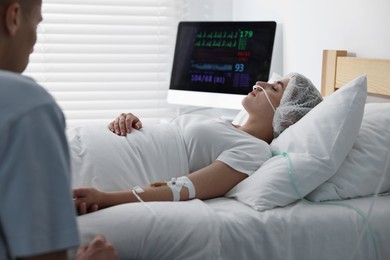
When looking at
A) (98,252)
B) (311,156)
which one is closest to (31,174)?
(98,252)

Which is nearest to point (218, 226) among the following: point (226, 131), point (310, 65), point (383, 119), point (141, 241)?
point (141, 241)

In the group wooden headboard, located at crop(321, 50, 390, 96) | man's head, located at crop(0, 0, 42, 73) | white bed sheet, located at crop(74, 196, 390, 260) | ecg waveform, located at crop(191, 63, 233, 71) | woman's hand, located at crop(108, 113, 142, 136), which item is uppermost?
man's head, located at crop(0, 0, 42, 73)

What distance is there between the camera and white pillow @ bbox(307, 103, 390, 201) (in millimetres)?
1728

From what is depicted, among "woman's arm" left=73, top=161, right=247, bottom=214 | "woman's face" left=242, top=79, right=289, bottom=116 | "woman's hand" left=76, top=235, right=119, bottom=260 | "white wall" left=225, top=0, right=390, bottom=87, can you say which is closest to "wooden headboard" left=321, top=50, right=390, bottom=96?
"white wall" left=225, top=0, right=390, bottom=87

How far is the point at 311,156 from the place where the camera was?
5.71 feet

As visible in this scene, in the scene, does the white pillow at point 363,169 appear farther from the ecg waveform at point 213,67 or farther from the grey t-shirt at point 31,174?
the ecg waveform at point 213,67

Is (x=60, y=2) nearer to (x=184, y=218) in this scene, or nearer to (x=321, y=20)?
(x=321, y=20)

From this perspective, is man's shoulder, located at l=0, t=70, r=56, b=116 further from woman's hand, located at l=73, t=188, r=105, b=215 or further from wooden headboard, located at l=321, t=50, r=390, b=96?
wooden headboard, located at l=321, t=50, r=390, b=96

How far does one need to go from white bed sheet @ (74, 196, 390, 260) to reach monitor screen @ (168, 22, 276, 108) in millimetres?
1308

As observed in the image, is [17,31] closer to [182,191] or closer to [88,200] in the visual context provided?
[88,200]

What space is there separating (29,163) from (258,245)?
867 millimetres

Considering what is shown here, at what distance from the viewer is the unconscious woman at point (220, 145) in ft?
5.47

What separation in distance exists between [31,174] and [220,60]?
7.48 feet

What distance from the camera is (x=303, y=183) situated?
66.4 inches
